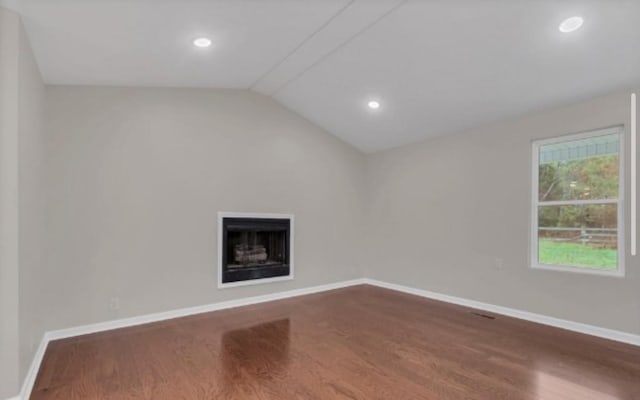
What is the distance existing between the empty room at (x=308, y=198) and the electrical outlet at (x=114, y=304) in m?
0.07

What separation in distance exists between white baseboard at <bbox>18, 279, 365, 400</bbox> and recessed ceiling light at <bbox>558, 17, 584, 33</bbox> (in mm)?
4195

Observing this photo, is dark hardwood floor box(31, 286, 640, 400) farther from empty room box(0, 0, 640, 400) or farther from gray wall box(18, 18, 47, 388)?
gray wall box(18, 18, 47, 388)

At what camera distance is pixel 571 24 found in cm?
265

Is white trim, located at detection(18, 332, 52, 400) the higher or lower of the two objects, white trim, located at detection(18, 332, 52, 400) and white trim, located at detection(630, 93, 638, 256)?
the lower

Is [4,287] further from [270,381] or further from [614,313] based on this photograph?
[614,313]

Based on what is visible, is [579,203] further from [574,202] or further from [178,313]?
[178,313]

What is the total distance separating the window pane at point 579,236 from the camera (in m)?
3.49

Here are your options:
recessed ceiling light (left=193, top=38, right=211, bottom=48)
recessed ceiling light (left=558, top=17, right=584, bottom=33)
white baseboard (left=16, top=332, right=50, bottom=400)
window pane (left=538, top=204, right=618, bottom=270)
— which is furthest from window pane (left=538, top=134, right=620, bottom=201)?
white baseboard (left=16, top=332, right=50, bottom=400)

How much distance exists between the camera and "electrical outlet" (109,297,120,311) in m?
3.63

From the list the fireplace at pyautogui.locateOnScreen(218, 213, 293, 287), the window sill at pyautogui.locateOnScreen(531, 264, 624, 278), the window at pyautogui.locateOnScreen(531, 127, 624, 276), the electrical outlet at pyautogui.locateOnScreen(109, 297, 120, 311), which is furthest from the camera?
the fireplace at pyautogui.locateOnScreen(218, 213, 293, 287)

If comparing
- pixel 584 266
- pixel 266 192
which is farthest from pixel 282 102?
pixel 584 266

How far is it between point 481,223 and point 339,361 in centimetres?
271

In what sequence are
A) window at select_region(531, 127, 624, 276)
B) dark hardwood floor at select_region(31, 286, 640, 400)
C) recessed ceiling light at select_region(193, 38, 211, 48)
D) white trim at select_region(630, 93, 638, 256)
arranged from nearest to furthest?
dark hardwood floor at select_region(31, 286, 640, 400)
recessed ceiling light at select_region(193, 38, 211, 48)
white trim at select_region(630, 93, 638, 256)
window at select_region(531, 127, 624, 276)

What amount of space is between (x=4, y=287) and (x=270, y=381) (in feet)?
5.75
